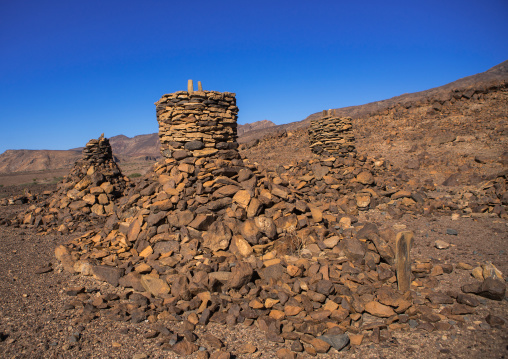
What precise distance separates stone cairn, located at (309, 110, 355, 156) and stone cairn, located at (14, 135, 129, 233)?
8.02 meters

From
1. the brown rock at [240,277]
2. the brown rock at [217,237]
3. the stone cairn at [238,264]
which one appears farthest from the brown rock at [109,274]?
the brown rock at [240,277]

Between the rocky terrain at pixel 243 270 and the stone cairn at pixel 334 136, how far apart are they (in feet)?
10.6

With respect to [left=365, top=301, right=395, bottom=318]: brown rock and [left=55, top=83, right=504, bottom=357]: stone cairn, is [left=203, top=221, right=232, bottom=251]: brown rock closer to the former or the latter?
[left=55, top=83, right=504, bottom=357]: stone cairn

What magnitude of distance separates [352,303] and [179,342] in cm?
228

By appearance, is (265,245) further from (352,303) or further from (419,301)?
(419,301)

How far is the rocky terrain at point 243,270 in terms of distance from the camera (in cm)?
356

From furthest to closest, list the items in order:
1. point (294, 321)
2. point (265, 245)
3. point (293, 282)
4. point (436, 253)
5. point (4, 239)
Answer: point (4, 239)
point (436, 253)
point (265, 245)
point (293, 282)
point (294, 321)

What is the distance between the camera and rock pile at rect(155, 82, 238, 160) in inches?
266

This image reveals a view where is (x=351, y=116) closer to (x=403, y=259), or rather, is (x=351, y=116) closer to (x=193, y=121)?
(x=193, y=121)

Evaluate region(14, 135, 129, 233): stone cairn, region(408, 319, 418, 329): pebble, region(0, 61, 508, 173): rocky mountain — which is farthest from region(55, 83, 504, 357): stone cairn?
region(0, 61, 508, 173): rocky mountain

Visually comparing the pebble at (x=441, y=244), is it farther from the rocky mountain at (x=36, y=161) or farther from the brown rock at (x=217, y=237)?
the rocky mountain at (x=36, y=161)

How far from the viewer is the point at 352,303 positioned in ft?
13.6

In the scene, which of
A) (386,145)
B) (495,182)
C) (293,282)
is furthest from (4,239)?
(386,145)

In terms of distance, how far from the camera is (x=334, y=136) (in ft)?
40.8
